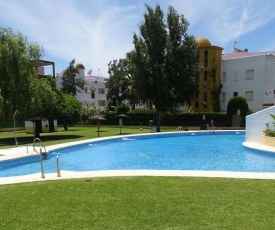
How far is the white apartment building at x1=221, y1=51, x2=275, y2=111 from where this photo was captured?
3819 cm

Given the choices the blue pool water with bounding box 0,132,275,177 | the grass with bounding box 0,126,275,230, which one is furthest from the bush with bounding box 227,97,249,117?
the grass with bounding box 0,126,275,230

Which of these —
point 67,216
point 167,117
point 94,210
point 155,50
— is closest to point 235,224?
point 94,210

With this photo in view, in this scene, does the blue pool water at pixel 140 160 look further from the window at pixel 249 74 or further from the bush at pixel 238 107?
the window at pixel 249 74

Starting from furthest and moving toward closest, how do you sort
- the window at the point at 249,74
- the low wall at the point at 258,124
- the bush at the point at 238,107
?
the window at the point at 249,74 < the bush at the point at 238,107 < the low wall at the point at 258,124

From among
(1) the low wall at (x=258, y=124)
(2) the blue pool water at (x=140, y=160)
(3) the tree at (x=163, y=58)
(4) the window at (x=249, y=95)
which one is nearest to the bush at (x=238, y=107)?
(4) the window at (x=249, y=95)

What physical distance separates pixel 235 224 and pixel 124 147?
1513cm

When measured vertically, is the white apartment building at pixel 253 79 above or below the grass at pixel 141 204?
above

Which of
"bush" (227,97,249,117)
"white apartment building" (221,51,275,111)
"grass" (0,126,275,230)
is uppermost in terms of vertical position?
"white apartment building" (221,51,275,111)

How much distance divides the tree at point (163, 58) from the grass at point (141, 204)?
2300 cm

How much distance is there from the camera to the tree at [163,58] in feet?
97.2

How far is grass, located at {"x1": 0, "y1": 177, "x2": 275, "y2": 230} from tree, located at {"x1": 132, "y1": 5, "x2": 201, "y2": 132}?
23.0 meters

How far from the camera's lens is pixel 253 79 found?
1540 inches

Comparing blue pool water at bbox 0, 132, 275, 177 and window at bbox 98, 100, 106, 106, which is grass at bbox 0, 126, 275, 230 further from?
window at bbox 98, 100, 106, 106

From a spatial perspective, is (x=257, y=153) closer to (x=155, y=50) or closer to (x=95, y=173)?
(x=95, y=173)
